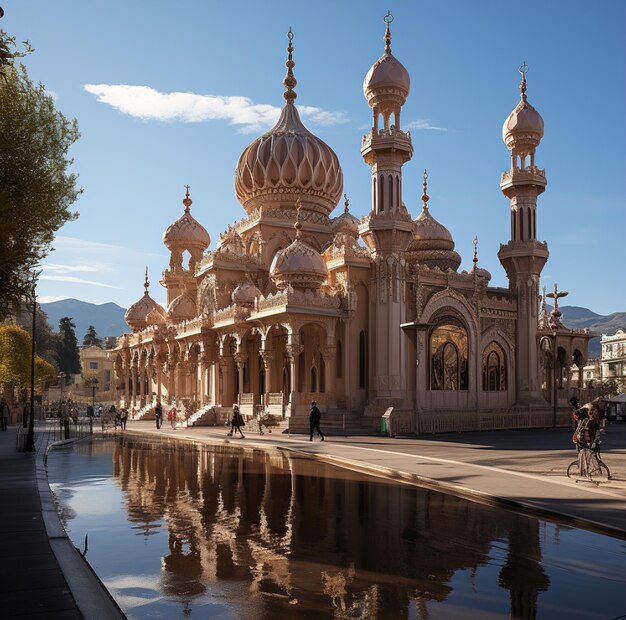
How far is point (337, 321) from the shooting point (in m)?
36.1

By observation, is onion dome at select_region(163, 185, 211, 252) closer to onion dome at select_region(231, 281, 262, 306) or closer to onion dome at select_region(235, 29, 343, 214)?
onion dome at select_region(235, 29, 343, 214)

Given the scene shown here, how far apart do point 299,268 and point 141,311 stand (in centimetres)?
2792

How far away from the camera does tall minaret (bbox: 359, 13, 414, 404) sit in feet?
116

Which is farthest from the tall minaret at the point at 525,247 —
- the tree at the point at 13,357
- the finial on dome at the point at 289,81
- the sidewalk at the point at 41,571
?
the tree at the point at 13,357

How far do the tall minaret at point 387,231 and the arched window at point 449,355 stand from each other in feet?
8.62

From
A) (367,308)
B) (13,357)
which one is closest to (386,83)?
(367,308)

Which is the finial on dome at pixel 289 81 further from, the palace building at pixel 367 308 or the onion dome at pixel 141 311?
the onion dome at pixel 141 311

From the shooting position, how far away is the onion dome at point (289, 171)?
146 ft

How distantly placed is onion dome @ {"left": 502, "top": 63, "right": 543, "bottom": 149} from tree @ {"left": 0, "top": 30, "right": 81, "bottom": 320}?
30.1 m

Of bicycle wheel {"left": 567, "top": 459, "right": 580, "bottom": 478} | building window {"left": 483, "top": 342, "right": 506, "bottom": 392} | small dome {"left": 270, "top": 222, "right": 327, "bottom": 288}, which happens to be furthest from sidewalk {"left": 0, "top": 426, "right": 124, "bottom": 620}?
building window {"left": 483, "top": 342, "right": 506, "bottom": 392}

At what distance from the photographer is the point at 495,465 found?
19000 mm

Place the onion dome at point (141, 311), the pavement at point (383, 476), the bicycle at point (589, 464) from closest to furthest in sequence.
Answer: the pavement at point (383, 476) → the bicycle at point (589, 464) → the onion dome at point (141, 311)

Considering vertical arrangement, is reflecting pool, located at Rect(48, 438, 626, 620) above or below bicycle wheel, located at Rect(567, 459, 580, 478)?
below

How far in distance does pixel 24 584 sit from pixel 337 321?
95.4ft
